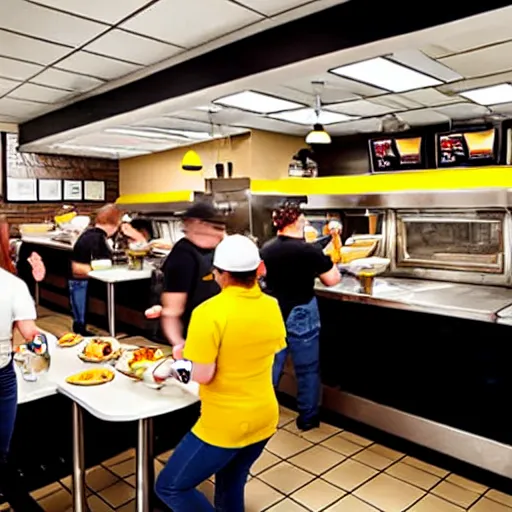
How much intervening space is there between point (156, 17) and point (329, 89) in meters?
2.31

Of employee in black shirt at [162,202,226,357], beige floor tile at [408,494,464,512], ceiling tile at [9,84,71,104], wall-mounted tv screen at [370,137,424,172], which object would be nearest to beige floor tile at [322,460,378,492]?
beige floor tile at [408,494,464,512]

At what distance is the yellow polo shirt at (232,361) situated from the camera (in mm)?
1718

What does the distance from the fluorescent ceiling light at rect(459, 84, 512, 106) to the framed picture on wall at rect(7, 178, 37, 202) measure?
23.8ft

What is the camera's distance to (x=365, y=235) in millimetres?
4387

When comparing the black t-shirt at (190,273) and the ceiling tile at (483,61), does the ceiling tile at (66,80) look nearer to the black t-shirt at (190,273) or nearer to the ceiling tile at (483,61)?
the black t-shirt at (190,273)

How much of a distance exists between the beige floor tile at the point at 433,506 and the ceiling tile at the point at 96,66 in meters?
4.02

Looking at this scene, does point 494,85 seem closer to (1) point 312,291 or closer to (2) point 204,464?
(1) point 312,291

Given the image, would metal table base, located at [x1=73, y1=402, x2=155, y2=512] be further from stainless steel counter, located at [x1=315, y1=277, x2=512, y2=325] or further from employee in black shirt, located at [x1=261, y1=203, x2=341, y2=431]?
stainless steel counter, located at [x1=315, y1=277, x2=512, y2=325]

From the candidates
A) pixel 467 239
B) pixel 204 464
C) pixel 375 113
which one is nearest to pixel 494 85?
pixel 375 113

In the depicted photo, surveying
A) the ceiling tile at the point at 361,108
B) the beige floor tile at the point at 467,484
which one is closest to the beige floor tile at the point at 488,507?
the beige floor tile at the point at 467,484

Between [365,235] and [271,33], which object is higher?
[271,33]

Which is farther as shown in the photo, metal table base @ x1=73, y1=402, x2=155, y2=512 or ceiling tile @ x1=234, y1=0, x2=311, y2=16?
ceiling tile @ x1=234, y1=0, x2=311, y2=16

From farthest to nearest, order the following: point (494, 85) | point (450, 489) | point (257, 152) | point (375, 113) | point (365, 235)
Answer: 1. point (257, 152)
2. point (375, 113)
3. point (494, 85)
4. point (365, 235)
5. point (450, 489)

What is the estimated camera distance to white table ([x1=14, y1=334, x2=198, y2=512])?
1.83 metres
